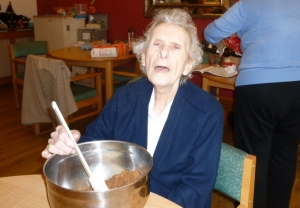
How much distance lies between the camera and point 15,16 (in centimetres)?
515

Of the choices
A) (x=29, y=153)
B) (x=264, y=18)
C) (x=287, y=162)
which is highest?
(x=264, y=18)

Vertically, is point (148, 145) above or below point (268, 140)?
above

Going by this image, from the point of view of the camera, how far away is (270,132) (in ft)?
6.17

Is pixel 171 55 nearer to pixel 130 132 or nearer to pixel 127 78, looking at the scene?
pixel 130 132

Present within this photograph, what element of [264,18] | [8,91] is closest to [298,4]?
[264,18]

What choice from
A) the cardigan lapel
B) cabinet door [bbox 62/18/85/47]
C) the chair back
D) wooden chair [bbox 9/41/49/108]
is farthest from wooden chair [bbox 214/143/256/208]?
cabinet door [bbox 62/18/85/47]

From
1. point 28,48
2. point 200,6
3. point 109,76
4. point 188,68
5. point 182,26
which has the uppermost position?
Result: point 200,6

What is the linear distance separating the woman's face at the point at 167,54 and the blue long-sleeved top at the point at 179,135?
0.28 ft

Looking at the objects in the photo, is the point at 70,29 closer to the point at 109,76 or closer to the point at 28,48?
the point at 28,48

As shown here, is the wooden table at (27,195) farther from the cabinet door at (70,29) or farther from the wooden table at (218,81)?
the cabinet door at (70,29)

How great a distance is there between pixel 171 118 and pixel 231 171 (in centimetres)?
29

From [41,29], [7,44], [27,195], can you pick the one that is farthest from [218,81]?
[7,44]

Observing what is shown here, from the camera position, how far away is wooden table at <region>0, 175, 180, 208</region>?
0.94 meters

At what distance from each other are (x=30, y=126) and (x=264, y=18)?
8.93 feet
